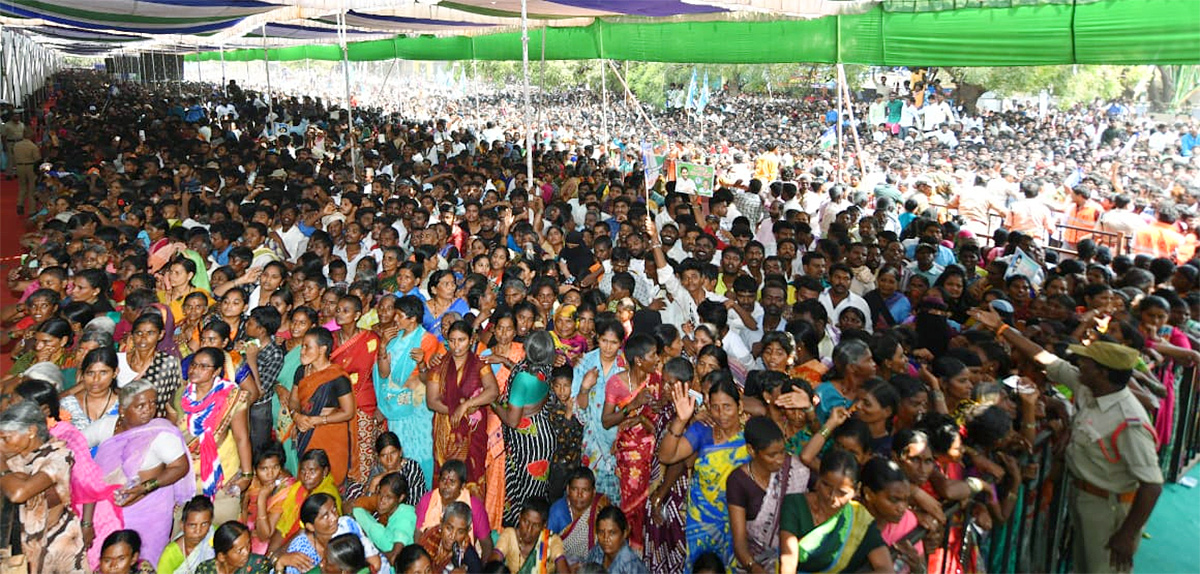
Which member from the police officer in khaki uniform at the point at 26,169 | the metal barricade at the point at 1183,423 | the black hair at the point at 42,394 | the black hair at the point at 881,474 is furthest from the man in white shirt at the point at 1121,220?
the police officer in khaki uniform at the point at 26,169

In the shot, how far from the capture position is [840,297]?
559cm

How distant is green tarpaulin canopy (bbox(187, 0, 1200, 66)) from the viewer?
638 cm

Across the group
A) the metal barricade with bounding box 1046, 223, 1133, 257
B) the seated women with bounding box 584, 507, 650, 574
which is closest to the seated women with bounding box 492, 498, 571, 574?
the seated women with bounding box 584, 507, 650, 574

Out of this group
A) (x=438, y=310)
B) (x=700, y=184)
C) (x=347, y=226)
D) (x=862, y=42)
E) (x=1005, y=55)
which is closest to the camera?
(x=438, y=310)

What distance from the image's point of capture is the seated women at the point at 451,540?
350 cm

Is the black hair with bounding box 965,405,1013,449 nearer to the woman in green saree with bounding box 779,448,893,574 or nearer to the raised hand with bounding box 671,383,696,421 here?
the woman in green saree with bounding box 779,448,893,574

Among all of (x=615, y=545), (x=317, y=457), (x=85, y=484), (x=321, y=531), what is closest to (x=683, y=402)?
(x=615, y=545)

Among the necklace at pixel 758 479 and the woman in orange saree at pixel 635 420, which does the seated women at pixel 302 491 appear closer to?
the woman in orange saree at pixel 635 420

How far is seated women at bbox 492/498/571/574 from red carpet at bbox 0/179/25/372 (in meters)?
3.93

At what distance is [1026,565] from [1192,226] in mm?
7057

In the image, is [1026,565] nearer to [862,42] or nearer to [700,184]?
[700,184]

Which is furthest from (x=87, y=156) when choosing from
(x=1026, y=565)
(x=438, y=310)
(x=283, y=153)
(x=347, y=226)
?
(x=1026, y=565)

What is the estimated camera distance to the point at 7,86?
21672 mm

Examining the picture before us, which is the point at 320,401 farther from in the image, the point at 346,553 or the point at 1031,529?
the point at 1031,529
